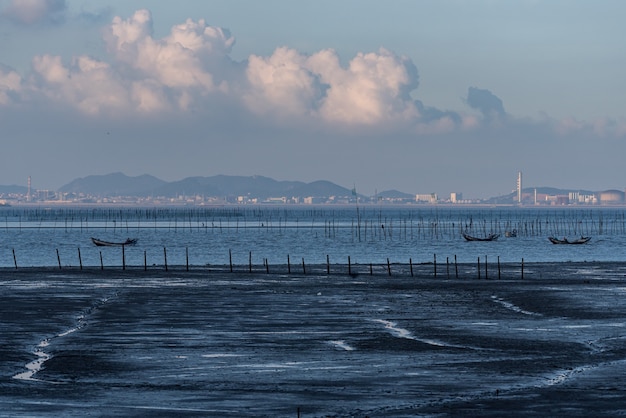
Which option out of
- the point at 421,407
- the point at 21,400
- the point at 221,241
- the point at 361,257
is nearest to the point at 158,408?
the point at 21,400

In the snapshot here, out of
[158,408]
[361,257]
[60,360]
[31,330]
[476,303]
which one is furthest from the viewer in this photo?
[361,257]

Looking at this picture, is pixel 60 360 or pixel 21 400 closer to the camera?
pixel 21 400

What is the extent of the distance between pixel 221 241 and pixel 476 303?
382 feet

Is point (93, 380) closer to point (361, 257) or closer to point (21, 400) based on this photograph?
point (21, 400)

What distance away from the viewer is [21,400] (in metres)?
22.8

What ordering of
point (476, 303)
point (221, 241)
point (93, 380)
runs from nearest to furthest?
point (93, 380)
point (476, 303)
point (221, 241)

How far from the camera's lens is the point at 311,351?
31625 mm

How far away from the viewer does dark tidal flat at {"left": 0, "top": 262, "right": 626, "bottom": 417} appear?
74.6 ft

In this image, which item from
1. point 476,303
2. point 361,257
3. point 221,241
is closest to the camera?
point 476,303

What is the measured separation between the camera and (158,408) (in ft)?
71.9

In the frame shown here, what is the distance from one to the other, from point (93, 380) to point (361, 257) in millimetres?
97254

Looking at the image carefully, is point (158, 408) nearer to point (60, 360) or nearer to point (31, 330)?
point (60, 360)

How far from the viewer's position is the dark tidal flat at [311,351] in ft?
74.6

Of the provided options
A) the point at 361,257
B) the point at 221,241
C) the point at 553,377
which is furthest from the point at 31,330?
the point at 221,241
